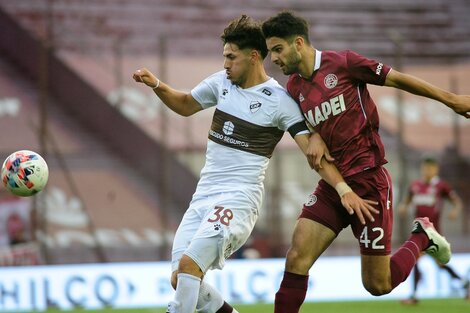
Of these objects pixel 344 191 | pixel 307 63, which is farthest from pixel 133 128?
pixel 344 191

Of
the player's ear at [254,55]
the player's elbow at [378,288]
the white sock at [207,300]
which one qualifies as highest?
the player's ear at [254,55]

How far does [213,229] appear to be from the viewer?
6.15 meters

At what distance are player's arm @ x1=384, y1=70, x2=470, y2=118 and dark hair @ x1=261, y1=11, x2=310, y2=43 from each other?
669 mm

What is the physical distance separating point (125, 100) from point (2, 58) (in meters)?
2.24

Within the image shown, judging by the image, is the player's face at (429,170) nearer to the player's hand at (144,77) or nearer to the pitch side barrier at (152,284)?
the pitch side barrier at (152,284)

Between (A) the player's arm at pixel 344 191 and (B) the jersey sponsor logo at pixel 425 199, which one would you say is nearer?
(A) the player's arm at pixel 344 191

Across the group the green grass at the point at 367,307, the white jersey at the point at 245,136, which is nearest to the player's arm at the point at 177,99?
the white jersey at the point at 245,136

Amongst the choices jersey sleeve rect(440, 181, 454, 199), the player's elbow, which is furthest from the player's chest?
jersey sleeve rect(440, 181, 454, 199)

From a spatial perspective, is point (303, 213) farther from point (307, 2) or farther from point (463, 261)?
point (307, 2)

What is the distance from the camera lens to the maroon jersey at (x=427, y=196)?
12562 millimetres

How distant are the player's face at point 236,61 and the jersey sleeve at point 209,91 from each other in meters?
0.20

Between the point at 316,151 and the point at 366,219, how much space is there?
1.98 ft

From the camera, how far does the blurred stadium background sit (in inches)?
567

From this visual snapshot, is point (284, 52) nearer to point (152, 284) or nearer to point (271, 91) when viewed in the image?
point (271, 91)
